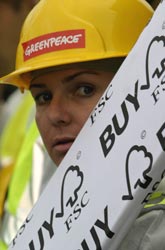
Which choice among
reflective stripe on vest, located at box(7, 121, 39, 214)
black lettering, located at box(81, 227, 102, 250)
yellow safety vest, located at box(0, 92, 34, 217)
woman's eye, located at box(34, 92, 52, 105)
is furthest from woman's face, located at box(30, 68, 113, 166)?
yellow safety vest, located at box(0, 92, 34, 217)

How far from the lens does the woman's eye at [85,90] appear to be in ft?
10.6

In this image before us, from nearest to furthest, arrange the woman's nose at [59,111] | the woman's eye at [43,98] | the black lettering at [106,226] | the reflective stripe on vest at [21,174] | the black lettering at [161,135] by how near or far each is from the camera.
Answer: the black lettering at [161,135] < the black lettering at [106,226] < the woman's nose at [59,111] < the woman's eye at [43,98] < the reflective stripe on vest at [21,174]

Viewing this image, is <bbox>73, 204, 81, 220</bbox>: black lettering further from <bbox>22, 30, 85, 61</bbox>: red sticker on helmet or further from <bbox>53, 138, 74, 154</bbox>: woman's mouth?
<bbox>22, 30, 85, 61</bbox>: red sticker on helmet

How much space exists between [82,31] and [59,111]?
0.28 metres

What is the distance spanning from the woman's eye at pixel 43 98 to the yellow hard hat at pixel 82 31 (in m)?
0.09

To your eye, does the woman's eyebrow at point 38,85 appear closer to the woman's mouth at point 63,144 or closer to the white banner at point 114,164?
the woman's mouth at point 63,144

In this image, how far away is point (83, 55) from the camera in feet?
10.7

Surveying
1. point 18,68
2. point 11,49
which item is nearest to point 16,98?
point 11,49

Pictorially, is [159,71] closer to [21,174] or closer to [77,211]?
[77,211]

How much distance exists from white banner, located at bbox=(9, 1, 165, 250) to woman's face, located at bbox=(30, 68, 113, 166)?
0.30m

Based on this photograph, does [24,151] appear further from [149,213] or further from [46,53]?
[149,213]

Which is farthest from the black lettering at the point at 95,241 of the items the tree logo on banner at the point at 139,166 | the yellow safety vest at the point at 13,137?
the yellow safety vest at the point at 13,137

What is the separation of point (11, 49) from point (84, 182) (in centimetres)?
324

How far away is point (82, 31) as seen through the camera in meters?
3.30
